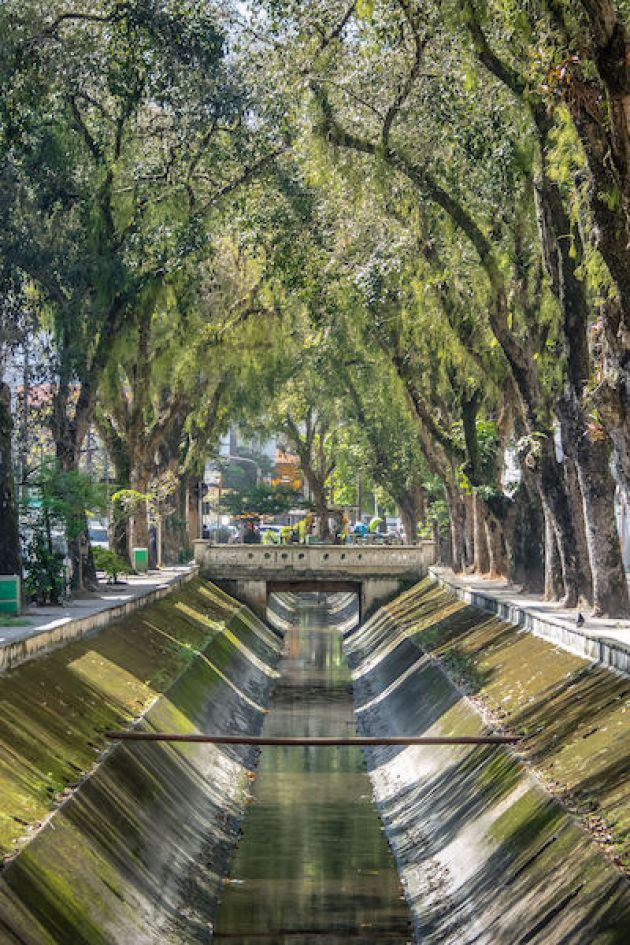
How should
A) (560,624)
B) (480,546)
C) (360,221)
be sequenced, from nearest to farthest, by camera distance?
(560,624), (360,221), (480,546)

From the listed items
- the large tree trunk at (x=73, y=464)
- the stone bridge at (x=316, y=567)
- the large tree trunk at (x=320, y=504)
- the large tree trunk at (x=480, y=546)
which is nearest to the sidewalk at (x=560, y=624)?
the large tree trunk at (x=480, y=546)

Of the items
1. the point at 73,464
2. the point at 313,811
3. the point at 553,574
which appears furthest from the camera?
the point at 73,464

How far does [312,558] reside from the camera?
224ft

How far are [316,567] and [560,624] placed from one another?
1437 inches

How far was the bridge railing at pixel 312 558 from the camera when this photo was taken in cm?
6838

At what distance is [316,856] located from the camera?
2738cm

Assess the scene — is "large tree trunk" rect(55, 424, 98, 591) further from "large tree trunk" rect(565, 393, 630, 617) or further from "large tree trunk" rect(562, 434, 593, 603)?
"large tree trunk" rect(565, 393, 630, 617)

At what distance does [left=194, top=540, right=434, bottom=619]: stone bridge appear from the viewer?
68312mm

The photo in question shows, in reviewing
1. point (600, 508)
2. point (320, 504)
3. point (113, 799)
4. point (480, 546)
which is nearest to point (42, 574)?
point (600, 508)

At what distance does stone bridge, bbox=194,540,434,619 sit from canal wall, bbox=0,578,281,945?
27998 mm

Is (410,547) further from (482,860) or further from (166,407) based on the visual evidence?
(482,860)

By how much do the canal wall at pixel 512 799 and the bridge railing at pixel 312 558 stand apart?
27440mm

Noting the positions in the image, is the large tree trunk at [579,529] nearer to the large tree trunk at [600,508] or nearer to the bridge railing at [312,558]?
the large tree trunk at [600,508]

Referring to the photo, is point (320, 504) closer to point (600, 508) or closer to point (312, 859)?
point (600, 508)
